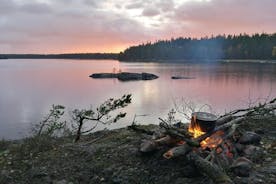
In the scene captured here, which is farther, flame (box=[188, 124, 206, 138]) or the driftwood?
flame (box=[188, 124, 206, 138])

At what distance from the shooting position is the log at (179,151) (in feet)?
19.0

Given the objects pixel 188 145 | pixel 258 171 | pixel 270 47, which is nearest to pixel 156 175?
pixel 188 145

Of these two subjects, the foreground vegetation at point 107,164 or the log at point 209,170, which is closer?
the log at point 209,170

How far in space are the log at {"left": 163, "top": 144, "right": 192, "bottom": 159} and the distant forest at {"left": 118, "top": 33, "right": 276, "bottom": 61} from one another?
426 feet

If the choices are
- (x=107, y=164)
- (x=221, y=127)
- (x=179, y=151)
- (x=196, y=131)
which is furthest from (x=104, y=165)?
(x=221, y=127)

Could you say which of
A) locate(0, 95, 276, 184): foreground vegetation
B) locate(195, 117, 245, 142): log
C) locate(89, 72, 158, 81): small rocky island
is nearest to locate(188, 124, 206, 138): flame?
locate(195, 117, 245, 142): log

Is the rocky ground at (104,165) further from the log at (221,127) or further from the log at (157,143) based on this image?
the log at (221,127)

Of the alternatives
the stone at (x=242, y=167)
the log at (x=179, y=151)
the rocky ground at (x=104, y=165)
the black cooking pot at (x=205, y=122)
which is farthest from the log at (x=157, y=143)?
the stone at (x=242, y=167)

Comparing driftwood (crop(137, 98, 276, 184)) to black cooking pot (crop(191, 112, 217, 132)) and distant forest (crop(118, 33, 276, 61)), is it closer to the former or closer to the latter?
black cooking pot (crop(191, 112, 217, 132))

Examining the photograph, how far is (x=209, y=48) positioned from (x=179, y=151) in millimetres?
163273

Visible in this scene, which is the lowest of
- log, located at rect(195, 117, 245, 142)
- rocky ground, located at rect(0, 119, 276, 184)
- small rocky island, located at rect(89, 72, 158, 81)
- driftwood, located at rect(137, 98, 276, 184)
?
small rocky island, located at rect(89, 72, 158, 81)

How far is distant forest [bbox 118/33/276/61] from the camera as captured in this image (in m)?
138

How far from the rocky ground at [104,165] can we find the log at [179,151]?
0.48 ft

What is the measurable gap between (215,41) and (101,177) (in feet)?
566
